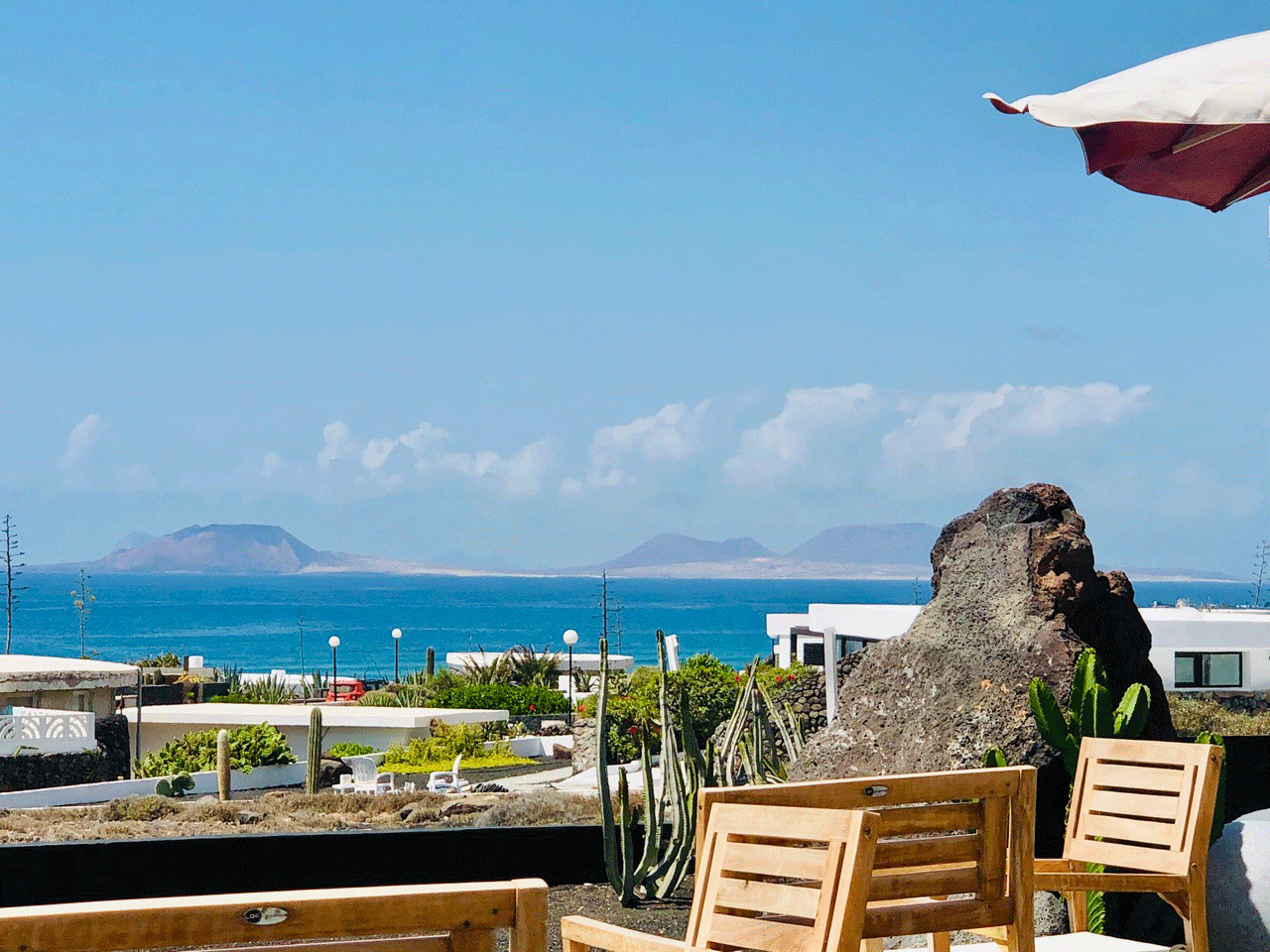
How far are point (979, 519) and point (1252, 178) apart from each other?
207cm

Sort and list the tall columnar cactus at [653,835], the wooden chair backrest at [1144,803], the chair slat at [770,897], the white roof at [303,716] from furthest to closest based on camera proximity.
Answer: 1. the white roof at [303,716]
2. the tall columnar cactus at [653,835]
3. the wooden chair backrest at [1144,803]
4. the chair slat at [770,897]

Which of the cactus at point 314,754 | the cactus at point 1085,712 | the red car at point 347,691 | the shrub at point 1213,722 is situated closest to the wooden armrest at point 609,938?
the cactus at point 1085,712

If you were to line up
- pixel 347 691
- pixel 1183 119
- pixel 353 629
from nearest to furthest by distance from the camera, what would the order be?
pixel 1183 119
pixel 347 691
pixel 353 629

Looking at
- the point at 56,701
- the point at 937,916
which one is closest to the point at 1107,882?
the point at 937,916

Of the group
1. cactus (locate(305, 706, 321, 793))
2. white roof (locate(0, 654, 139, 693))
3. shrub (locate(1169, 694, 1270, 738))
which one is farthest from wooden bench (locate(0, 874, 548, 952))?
white roof (locate(0, 654, 139, 693))

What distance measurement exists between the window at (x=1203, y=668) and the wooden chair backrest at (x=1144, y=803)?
689 inches

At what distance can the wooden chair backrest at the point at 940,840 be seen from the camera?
2.80m

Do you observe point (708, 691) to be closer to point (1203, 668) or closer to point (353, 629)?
point (1203, 668)

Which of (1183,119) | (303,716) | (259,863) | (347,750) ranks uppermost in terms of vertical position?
(1183,119)

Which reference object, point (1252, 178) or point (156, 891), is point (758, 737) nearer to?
point (156, 891)

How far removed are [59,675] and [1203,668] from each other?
52.6 ft

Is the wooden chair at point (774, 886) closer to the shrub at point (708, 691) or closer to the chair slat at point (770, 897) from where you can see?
the chair slat at point (770, 897)

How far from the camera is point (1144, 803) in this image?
12.4 feet

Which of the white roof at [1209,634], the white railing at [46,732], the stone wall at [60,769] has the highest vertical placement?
the white roof at [1209,634]
